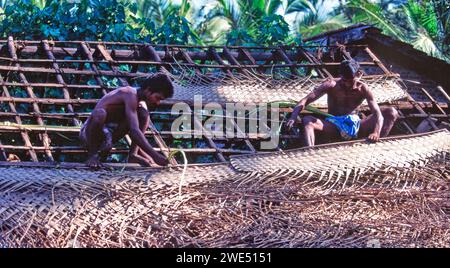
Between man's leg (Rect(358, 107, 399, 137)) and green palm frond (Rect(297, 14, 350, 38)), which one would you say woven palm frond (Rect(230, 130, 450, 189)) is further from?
green palm frond (Rect(297, 14, 350, 38))

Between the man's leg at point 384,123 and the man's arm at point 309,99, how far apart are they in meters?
0.44

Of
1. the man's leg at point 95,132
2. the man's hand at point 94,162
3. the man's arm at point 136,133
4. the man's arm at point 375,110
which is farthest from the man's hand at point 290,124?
the man's hand at point 94,162

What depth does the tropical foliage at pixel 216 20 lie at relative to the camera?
29.9ft

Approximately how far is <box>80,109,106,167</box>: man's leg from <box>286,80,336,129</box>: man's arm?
5.15 feet

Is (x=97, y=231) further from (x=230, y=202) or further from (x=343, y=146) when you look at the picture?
(x=343, y=146)

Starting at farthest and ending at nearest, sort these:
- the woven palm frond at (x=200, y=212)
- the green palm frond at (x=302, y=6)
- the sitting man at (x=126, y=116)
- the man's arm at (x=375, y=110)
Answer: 1. the green palm frond at (x=302, y=6)
2. the man's arm at (x=375, y=110)
3. the sitting man at (x=126, y=116)
4. the woven palm frond at (x=200, y=212)

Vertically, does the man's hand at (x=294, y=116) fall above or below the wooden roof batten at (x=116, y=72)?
below

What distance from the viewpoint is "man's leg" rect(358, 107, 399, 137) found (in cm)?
597

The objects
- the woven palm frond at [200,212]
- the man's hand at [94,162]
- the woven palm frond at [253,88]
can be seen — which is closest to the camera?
the woven palm frond at [200,212]

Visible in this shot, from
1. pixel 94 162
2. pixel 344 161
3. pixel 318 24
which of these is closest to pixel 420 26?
pixel 318 24

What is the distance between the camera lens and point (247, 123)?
5828mm

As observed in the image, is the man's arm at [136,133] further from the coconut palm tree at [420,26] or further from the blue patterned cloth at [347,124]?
the coconut palm tree at [420,26]

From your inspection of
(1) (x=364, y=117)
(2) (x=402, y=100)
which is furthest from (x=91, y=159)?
(2) (x=402, y=100)

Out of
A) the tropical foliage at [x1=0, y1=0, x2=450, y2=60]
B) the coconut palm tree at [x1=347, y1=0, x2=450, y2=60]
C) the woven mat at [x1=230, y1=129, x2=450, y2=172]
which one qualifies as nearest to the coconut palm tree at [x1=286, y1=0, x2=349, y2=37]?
the tropical foliage at [x1=0, y1=0, x2=450, y2=60]
